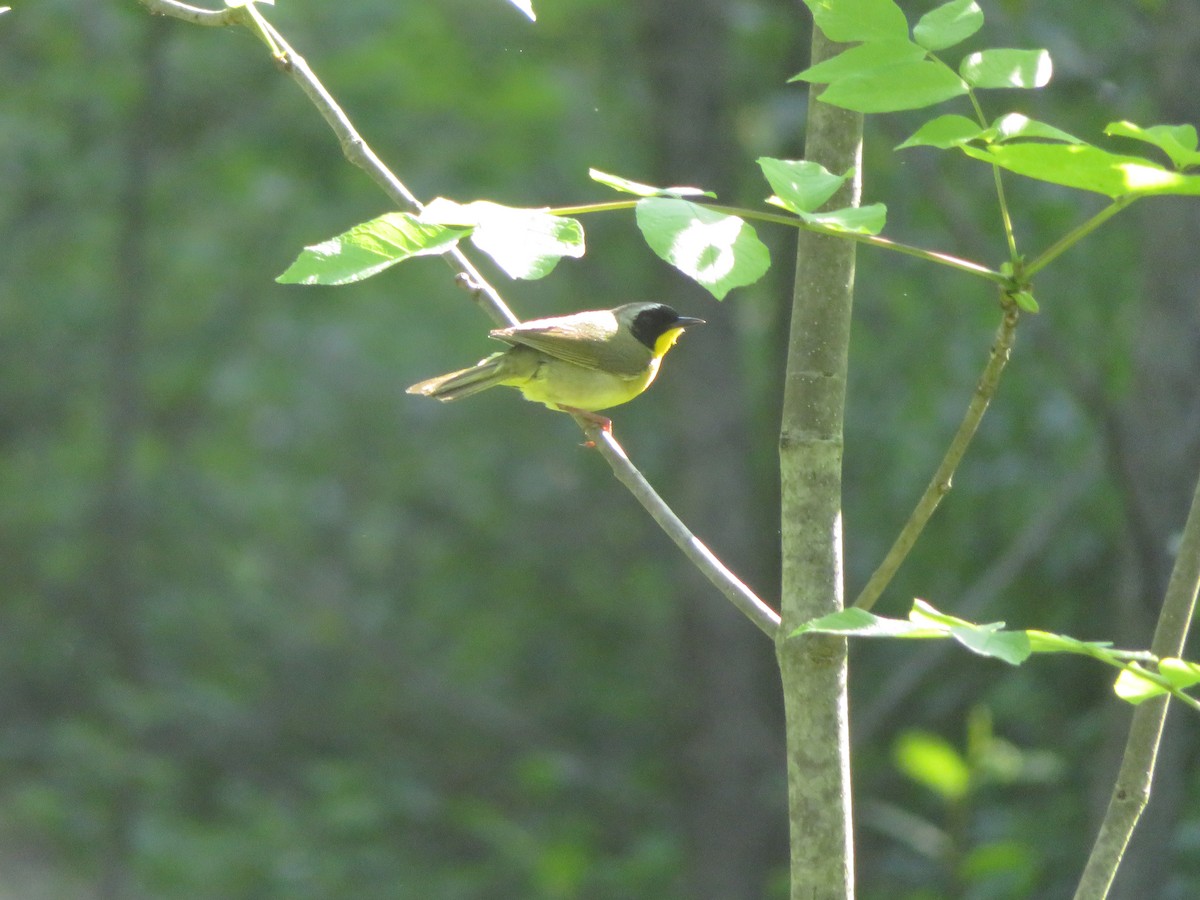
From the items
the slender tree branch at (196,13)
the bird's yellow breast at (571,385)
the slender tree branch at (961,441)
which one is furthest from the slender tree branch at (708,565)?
the bird's yellow breast at (571,385)

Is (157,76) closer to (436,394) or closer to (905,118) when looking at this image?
(905,118)

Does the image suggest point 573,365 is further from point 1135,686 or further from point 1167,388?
point 1135,686

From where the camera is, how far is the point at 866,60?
4.90 feet

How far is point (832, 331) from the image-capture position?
1.68 meters

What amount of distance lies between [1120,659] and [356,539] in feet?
34.3

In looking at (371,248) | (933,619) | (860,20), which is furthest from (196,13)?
(933,619)

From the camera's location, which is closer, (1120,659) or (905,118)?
Result: (1120,659)

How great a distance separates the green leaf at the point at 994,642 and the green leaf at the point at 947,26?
65 cm

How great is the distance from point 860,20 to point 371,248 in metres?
0.58

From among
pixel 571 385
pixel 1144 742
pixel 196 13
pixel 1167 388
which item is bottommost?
pixel 1144 742

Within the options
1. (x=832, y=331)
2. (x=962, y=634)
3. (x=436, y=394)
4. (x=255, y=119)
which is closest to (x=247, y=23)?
(x=832, y=331)

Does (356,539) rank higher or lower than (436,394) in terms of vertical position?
higher

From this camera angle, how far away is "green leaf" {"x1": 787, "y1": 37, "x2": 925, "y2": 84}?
58.6 inches

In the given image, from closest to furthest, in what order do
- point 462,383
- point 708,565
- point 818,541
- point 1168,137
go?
point 1168,137 → point 818,541 → point 708,565 → point 462,383
